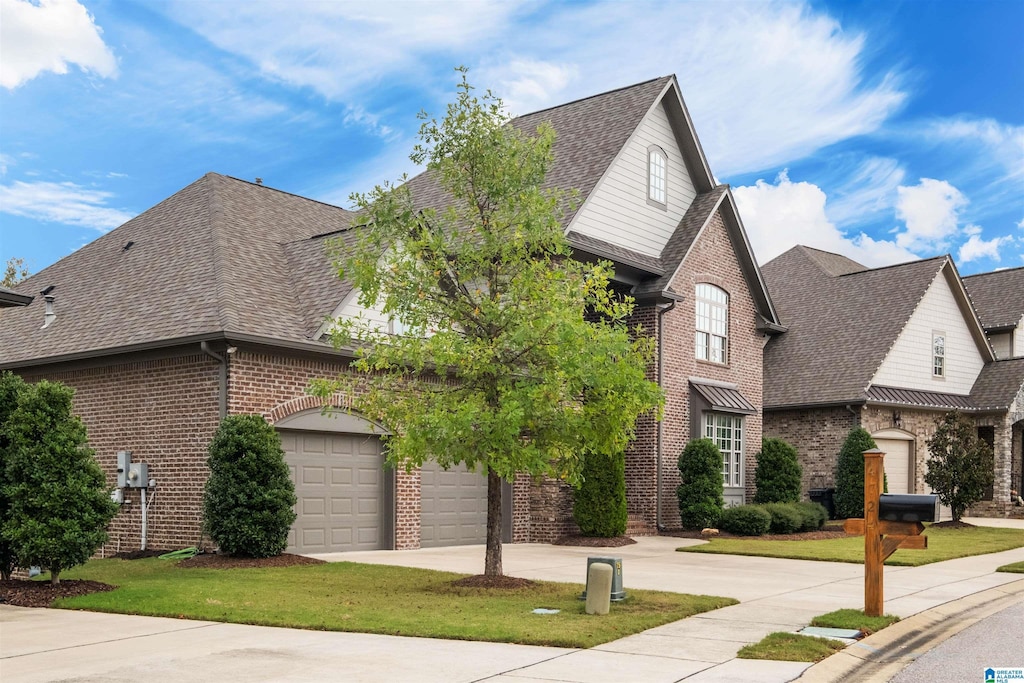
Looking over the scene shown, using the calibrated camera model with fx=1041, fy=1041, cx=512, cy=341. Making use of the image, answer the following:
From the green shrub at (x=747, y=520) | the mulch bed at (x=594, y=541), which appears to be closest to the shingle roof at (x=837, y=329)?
the green shrub at (x=747, y=520)

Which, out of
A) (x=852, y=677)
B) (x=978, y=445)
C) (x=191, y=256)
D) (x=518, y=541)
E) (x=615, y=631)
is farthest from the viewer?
(x=978, y=445)

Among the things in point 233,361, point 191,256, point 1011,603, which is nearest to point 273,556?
point 233,361

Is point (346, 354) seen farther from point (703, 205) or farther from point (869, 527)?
point (703, 205)

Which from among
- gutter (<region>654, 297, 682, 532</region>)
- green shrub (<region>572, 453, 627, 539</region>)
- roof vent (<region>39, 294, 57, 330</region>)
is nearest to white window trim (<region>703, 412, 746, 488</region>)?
gutter (<region>654, 297, 682, 532</region>)

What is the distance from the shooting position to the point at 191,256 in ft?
70.7

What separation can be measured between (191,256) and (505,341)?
10188 millimetres

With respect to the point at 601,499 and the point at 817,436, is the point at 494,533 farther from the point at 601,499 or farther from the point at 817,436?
the point at 817,436

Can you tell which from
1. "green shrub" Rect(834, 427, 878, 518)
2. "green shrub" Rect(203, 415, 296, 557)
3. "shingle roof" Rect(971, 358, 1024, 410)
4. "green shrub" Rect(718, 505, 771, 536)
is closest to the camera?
"green shrub" Rect(203, 415, 296, 557)

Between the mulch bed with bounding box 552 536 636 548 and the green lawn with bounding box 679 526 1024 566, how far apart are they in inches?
61.7

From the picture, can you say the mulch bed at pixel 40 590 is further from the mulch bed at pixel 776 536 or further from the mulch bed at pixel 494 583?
the mulch bed at pixel 776 536

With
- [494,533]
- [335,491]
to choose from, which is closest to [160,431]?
[335,491]

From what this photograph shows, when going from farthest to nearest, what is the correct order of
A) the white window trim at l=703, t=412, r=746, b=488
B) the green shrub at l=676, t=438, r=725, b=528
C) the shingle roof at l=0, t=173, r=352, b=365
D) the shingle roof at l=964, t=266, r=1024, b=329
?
1. the shingle roof at l=964, t=266, r=1024, b=329
2. the white window trim at l=703, t=412, r=746, b=488
3. the green shrub at l=676, t=438, r=725, b=528
4. the shingle roof at l=0, t=173, r=352, b=365

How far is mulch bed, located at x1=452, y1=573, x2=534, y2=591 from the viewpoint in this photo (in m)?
14.2

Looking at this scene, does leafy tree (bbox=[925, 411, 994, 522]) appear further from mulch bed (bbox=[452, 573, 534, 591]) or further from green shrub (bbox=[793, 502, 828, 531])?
mulch bed (bbox=[452, 573, 534, 591])
